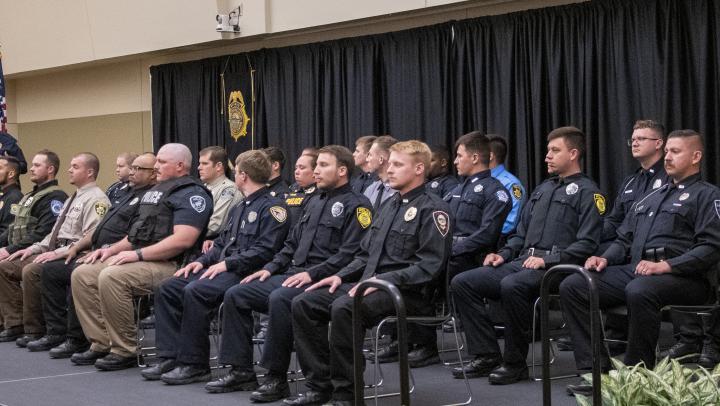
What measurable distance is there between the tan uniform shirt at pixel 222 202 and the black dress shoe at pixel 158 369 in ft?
5.97

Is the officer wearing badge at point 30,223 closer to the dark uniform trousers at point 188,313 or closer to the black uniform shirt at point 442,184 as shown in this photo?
the dark uniform trousers at point 188,313

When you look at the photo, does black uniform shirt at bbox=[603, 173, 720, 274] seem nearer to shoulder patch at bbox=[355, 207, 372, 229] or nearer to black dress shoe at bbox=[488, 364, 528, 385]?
black dress shoe at bbox=[488, 364, 528, 385]

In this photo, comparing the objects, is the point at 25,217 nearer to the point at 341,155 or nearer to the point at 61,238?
the point at 61,238

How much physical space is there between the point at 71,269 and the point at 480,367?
3.47 m

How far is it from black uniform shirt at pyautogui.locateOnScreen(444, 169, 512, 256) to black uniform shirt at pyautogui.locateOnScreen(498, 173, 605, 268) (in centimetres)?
36

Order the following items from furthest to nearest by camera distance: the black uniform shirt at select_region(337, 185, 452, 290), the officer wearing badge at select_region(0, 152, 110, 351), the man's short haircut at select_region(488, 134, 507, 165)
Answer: the officer wearing badge at select_region(0, 152, 110, 351) < the man's short haircut at select_region(488, 134, 507, 165) < the black uniform shirt at select_region(337, 185, 452, 290)

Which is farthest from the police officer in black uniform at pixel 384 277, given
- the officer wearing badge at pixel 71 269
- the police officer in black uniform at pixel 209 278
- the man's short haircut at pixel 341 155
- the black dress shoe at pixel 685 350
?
the officer wearing badge at pixel 71 269

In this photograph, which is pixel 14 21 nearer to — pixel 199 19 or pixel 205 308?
pixel 199 19

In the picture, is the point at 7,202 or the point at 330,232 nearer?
the point at 330,232

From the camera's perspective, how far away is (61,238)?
8.33m

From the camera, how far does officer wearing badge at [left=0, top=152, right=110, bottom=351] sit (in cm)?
820

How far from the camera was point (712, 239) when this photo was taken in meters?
5.68

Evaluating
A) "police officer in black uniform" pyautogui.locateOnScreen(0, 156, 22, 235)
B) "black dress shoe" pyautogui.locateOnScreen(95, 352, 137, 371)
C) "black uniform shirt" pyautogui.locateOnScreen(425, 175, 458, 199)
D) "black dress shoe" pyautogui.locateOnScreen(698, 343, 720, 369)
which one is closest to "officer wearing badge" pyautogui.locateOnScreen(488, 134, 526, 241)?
"black uniform shirt" pyautogui.locateOnScreen(425, 175, 458, 199)

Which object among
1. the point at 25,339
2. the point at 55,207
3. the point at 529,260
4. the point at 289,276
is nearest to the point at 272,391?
the point at 289,276
